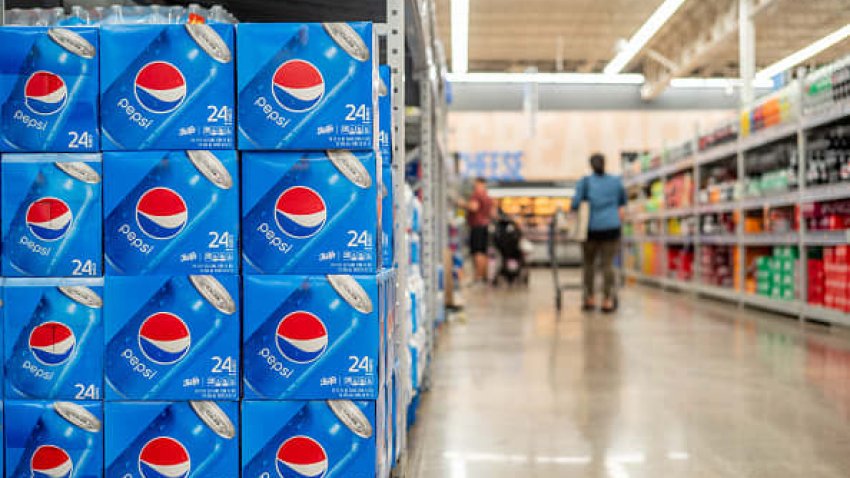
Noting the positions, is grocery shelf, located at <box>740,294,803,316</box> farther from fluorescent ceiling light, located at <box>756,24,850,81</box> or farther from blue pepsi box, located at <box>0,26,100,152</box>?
blue pepsi box, located at <box>0,26,100,152</box>

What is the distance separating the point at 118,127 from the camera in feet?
6.26

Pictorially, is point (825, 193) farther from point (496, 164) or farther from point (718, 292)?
point (496, 164)

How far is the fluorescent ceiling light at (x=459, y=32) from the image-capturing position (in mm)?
10211

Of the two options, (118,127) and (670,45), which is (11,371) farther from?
(670,45)

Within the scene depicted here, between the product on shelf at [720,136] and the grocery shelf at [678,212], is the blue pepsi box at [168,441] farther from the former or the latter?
the grocery shelf at [678,212]

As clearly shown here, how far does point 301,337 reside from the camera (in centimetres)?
190

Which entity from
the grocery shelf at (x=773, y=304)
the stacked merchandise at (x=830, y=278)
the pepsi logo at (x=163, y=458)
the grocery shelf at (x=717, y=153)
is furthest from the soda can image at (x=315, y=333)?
the grocery shelf at (x=717, y=153)

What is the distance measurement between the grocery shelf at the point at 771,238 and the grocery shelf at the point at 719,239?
290 mm

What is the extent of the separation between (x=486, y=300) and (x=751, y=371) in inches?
202

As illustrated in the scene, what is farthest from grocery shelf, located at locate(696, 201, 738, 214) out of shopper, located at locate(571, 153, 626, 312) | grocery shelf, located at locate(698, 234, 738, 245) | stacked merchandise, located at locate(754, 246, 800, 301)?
shopper, located at locate(571, 153, 626, 312)

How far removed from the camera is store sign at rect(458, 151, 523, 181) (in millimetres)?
18219

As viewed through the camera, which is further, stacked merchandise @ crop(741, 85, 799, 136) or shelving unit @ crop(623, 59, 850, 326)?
stacked merchandise @ crop(741, 85, 799, 136)

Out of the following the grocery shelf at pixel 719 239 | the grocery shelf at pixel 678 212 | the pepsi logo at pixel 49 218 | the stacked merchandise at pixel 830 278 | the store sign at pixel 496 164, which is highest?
the store sign at pixel 496 164

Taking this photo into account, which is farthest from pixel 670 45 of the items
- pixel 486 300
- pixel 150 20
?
pixel 150 20
